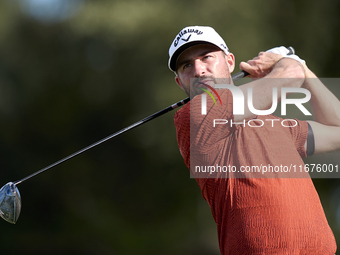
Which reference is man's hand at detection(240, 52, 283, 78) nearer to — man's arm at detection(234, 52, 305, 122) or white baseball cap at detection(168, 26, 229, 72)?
man's arm at detection(234, 52, 305, 122)

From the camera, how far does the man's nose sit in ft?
4.78

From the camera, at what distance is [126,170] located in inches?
199

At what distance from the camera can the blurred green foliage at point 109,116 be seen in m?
4.97

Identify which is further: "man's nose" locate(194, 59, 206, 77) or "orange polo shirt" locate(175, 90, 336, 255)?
"man's nose" locate(194, 59, 206, 77)

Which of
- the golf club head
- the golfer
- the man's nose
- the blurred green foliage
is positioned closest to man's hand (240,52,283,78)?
the golfer

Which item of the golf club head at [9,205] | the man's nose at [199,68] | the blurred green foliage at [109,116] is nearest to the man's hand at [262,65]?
the man's nose at [199,68]

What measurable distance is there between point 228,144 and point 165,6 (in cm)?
411

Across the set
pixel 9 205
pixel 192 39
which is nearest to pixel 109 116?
pixel 9 205

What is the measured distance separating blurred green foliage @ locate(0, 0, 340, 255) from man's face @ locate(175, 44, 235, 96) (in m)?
Answer: 3.37

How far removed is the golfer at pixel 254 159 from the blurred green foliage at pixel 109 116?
3.47 meters

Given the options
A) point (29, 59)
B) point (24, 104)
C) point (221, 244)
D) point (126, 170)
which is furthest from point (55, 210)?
point (221, 244)

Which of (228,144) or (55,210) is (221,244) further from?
(55,210)

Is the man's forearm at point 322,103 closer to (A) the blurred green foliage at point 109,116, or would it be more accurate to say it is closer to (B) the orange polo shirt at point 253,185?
(B) the orange polo shirt at point 253,185

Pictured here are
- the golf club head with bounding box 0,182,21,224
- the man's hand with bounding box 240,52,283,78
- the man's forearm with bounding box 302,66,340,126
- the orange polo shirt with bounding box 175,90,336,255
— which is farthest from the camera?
the golf club head with bounding box 0,182,21,224
